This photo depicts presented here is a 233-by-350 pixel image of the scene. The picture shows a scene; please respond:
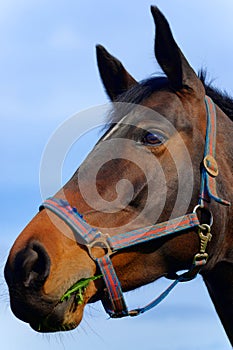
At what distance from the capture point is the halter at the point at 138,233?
508cm

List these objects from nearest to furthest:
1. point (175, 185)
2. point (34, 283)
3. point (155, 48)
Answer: point (34, 283) → point (175, 185) → point (155, 48)

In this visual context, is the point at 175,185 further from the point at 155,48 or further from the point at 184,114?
the point at 155,48

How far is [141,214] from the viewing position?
5.40 meters

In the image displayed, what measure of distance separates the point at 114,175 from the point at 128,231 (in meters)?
0.50

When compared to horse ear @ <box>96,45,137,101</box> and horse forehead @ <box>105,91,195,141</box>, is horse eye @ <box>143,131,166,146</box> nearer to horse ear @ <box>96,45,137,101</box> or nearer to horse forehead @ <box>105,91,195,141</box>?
horse forehead @ <box>105,91,195,141</box>

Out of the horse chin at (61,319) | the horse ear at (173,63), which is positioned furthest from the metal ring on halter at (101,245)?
the horse ear at (173,63)

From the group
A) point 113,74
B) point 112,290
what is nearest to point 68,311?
point 112,290

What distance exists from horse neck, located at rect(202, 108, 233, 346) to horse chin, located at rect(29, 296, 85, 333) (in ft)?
4.67

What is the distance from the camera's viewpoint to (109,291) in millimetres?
5191

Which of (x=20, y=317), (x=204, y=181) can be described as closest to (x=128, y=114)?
(x=204, y=181)

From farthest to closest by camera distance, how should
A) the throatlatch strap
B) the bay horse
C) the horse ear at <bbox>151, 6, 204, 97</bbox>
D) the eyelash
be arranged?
1. the horse ear at <bbox>151, 6, 204, 97</bbox>
2. the eyelash
3. the throatlatch strap
4. the bay horse

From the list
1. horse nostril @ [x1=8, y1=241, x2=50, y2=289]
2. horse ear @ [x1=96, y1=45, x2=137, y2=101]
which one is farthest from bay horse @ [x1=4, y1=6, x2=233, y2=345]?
horse ear @ [x1=96, y1=45, x2=137, y2=101]

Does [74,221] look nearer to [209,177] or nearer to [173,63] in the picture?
[209,177]

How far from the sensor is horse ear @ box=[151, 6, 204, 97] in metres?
5.89
